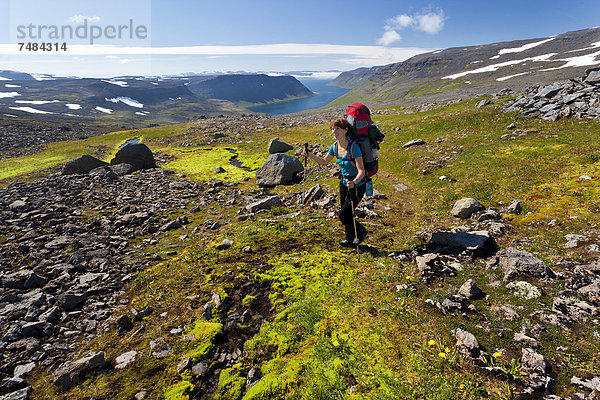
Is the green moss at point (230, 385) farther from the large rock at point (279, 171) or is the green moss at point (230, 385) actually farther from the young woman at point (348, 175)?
the large rock at point (279, 171)

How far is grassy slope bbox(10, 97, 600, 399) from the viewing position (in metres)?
4.83

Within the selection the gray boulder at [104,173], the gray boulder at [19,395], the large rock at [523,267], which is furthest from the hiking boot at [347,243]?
the gray boulder at [104,173]

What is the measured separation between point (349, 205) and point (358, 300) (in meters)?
3.64

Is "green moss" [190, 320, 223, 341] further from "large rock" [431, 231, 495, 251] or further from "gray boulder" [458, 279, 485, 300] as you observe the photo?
"large rock" [431, 231, 495, 251]

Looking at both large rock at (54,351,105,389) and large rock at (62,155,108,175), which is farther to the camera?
large rock at (62,155,108,175)

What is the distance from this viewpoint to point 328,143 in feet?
115

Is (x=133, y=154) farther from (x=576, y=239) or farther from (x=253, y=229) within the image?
(x=576, y=239)

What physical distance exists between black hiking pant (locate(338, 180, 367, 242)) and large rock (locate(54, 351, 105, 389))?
25.6 feet

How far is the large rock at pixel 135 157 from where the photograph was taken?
99.8 feet

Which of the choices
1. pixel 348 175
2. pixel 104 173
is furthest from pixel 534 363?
pixel 104 173

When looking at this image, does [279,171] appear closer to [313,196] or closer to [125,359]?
[313,196]

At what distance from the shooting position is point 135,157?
30.8m

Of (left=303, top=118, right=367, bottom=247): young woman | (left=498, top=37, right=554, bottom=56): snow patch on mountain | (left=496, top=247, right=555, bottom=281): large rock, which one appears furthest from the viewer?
(left=498, top=37, right=554, bottom=56): snow patch on mountain

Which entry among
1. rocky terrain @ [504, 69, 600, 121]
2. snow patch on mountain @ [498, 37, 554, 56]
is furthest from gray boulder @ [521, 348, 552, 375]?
snow patch on mountain @ [498, 37, 554, 56]
